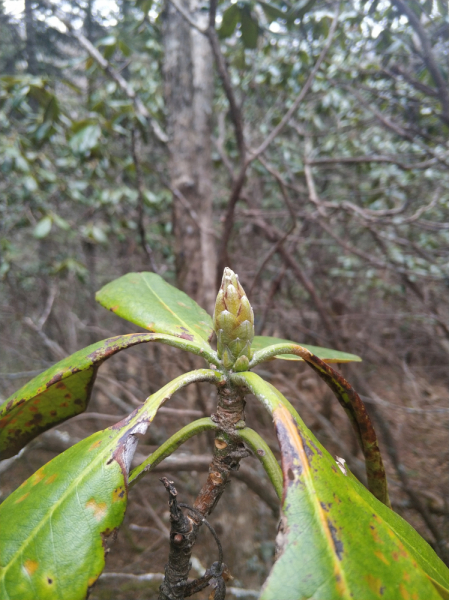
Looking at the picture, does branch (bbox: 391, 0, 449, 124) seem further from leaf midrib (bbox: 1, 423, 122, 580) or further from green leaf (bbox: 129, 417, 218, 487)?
leaf midrib (bbox: 1, 423, 122, 580)

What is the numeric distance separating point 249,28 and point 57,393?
5.72 feet

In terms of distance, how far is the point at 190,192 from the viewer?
83.8 inches

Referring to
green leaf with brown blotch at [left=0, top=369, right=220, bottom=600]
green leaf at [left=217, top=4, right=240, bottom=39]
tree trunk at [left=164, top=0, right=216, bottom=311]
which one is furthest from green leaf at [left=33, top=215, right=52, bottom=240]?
green leaf with brown blotch at [left=0, top=369, right=220, bottom=600]

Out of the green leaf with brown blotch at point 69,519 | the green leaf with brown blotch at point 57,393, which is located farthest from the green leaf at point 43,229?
the green leaf with brown blotch at point 69,519

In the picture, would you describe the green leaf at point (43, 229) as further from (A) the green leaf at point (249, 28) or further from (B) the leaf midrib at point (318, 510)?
(B) the leaf midrib at point (318, 510)

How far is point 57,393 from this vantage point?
717 mm

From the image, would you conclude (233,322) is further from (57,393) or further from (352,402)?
(57,393)

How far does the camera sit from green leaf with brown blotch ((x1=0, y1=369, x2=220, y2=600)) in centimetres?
47

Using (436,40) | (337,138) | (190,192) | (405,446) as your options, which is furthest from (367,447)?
(405,446)

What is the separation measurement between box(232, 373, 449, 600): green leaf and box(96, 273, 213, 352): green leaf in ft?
0.93

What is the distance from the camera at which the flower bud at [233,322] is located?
2.10 feet

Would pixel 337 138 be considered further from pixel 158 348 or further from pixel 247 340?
pixel 247 340

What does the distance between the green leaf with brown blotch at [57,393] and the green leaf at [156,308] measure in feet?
0.15

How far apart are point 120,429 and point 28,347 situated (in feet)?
13.4
